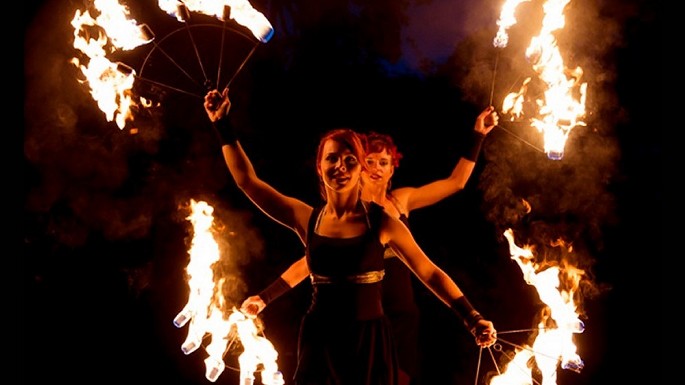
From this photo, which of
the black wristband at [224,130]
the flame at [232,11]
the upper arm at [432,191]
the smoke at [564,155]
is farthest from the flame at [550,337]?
the flame at [232,11]

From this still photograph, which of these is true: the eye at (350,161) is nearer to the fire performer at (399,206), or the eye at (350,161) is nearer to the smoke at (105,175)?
the fire performer at (399,206)

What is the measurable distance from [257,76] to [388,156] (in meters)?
1.79

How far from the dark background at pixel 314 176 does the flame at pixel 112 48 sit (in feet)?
2.75

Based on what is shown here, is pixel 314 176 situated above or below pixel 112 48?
above

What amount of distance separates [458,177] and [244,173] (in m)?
1.52

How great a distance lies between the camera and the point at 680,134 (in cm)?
509

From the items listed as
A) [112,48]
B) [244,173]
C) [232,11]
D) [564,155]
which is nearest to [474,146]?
[564,155]

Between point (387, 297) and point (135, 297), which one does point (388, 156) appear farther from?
point (135, 297)

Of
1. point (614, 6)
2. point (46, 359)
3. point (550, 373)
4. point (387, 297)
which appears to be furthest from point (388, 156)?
point (46, 359)

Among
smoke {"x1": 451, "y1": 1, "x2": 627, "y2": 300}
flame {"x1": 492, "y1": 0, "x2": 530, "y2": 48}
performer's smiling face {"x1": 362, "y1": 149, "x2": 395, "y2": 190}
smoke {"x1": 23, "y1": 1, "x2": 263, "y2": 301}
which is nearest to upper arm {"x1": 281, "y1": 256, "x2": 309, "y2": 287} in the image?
performer's smiling face {"x1": 362, "y1": 149, "x2": 395, "y2": 190}

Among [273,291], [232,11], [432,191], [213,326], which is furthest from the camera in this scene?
[432,191]

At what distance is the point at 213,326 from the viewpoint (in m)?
4.14

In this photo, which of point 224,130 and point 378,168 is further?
point 378,168

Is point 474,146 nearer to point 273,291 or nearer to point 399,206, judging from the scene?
point 399,206
